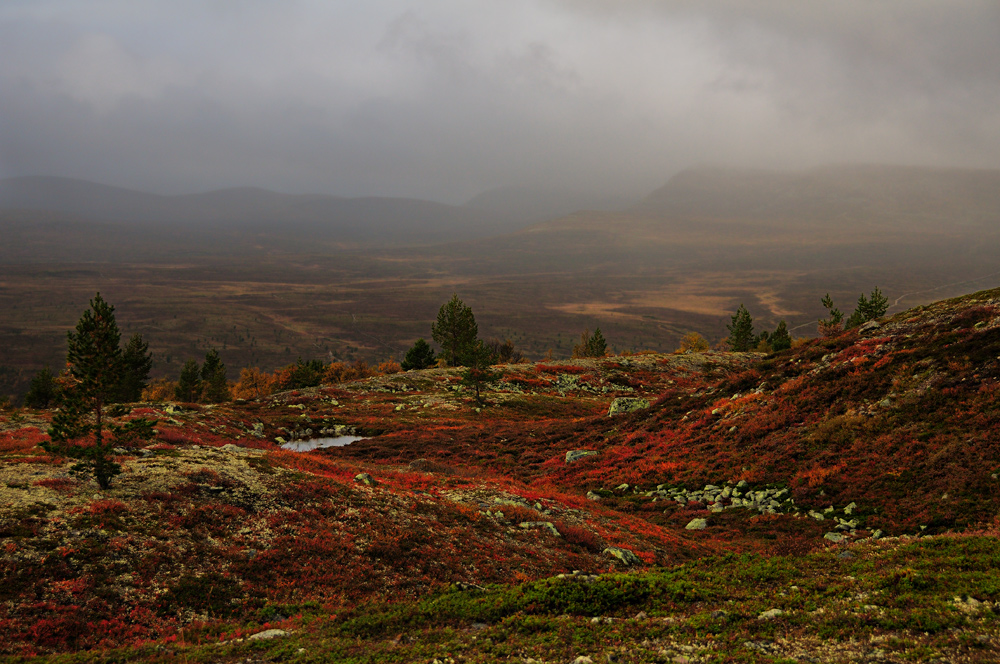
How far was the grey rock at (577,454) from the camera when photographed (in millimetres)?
33812

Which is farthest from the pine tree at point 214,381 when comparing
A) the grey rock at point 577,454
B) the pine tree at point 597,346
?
the pine tree at point 597,346

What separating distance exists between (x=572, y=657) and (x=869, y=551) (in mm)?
10047

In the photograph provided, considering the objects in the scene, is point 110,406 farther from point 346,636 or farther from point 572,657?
point 572,657

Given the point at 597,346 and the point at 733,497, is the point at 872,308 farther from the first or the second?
the point at 733,497

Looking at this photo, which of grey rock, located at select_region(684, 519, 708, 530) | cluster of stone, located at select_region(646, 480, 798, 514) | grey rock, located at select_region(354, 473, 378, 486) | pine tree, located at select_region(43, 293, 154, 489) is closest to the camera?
pine tree, located at select_region(43, 293, 154, 489)

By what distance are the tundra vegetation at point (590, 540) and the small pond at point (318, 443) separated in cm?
1743

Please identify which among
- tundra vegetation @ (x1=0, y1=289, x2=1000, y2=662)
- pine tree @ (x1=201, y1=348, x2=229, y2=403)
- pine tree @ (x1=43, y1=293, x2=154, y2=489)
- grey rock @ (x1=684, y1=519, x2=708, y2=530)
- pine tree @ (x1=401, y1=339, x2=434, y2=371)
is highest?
pine tree @ (x1=43, y1=293, x2=154, y2=489)

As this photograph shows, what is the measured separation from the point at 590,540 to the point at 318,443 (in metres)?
37.8

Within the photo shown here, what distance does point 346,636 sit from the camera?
11.6 m

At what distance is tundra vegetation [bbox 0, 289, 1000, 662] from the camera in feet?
34.7

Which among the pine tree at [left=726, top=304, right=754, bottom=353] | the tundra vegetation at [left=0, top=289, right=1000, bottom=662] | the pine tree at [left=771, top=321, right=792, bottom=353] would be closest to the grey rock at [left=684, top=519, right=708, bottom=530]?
the tundra vegetation at [left=0, top=289, right=1000, bottom=662]

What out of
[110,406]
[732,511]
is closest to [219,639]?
[110,406]

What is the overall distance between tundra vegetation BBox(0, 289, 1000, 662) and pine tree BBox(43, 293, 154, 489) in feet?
0.71

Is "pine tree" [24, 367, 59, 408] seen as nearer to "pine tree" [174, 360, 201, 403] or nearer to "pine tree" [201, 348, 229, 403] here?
"pine tree" [174, 360, 201, 403]
